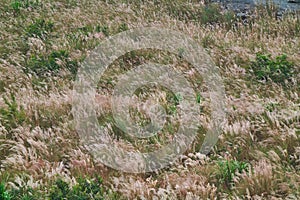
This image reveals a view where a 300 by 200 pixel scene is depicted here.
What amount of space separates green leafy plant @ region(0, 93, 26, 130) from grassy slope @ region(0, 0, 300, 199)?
14 millimetres

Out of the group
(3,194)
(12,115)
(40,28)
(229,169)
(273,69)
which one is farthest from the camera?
(40,28)

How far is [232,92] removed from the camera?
20.8ft

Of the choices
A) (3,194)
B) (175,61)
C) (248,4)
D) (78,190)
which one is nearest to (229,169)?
(78,190)

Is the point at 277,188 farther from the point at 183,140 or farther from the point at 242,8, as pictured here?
the point at 242,8

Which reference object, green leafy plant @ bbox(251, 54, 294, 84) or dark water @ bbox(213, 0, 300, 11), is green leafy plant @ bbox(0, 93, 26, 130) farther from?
dark water @ bbox(213, 0, 300, 11)

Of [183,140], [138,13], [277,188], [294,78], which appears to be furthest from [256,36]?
[277,188]

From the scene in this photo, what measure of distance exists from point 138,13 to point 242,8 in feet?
8.76

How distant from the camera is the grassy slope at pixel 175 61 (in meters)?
4.14

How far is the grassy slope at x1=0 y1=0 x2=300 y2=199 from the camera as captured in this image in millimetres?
4137

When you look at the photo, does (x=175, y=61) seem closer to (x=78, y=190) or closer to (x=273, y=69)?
(x=273, y=69)

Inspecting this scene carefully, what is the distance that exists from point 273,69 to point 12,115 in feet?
13.1

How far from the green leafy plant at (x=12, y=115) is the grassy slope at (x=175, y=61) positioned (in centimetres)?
1

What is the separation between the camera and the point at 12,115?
582 cm

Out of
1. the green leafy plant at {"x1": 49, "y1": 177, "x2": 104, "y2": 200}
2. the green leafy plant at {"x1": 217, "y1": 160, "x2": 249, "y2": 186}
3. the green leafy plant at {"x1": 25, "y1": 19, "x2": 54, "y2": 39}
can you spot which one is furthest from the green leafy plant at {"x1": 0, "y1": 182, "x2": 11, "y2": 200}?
the green leafy plant at {"x1": 25, "y1": 19, "x2": 54, "y2": 39}
